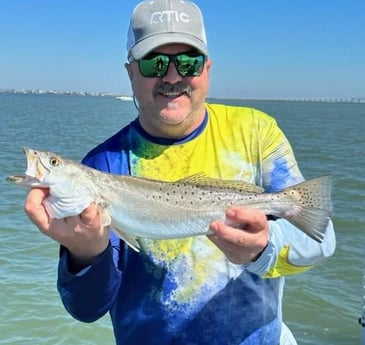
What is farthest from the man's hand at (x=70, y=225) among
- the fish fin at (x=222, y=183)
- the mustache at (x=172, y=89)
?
the mustache at (x=172, y=89)

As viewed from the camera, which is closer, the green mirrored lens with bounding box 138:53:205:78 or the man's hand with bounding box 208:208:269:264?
the man's hand with bounding box 208:208:269:264

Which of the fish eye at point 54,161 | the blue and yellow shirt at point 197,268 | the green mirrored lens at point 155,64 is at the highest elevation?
the green mirrored lens at point 155,64

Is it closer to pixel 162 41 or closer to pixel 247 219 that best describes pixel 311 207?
pixel 247 219

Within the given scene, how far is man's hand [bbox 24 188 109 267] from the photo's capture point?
8.86ft

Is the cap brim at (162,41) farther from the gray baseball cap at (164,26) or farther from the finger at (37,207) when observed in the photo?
the finger at (37,207)

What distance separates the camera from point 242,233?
2664 mm

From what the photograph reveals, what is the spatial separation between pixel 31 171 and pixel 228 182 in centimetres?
96

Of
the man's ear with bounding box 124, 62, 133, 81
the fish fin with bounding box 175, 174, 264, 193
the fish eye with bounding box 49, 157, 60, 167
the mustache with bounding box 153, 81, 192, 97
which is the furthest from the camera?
the man's ear with bounding box 124, 62, 133, 81

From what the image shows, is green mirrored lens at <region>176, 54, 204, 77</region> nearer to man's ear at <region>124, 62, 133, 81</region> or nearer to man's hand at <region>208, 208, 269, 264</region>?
man's ear at <region>124, 62, 133, 81</region>

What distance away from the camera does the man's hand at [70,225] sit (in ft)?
8.86

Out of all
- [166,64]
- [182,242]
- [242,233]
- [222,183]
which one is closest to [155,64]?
[166,64]

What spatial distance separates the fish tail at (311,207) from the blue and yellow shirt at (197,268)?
0.07 m

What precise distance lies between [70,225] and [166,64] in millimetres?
984

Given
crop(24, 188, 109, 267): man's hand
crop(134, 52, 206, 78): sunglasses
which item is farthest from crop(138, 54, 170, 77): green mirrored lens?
crop(24, 188, 109, 267): man's hand
